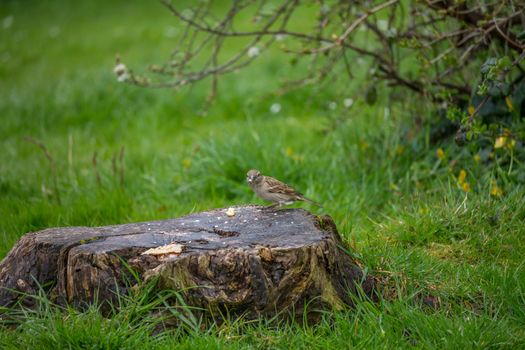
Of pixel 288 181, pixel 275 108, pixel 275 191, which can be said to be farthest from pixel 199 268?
pixel 275 108

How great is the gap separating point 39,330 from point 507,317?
2.44m

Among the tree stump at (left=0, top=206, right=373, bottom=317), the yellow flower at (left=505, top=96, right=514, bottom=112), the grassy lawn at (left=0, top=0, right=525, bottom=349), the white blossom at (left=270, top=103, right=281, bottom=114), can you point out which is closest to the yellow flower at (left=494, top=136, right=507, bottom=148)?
the grassy lawn at (left=0, top=0, right=525, bottom=349)

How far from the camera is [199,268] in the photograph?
3619 millimetres

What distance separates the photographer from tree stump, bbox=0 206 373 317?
360 centimetres

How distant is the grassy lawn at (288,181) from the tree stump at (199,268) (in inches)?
5.1

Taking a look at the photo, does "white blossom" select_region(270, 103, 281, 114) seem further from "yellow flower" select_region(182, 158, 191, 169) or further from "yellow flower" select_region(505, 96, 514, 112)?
"yellow flower" select_region(505, 96, 514, 112)

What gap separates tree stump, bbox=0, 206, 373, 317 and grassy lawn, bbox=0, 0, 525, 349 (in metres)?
0.13

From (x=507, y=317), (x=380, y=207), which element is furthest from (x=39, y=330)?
(x=380, y=207)

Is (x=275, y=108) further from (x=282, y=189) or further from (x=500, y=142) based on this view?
(x=282, y=189)

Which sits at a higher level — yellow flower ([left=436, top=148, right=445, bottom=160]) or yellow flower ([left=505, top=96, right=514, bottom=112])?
yellow flower ([left=505, top=96, right=514, bottom=112])

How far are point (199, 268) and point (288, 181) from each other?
2989mm

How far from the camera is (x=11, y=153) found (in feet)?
28.8

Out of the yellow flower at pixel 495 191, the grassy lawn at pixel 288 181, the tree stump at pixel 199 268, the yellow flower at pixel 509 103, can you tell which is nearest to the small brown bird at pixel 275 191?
the grassy lawn at pixel 288 181

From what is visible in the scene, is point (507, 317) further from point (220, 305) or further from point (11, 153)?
point (11, 153)
